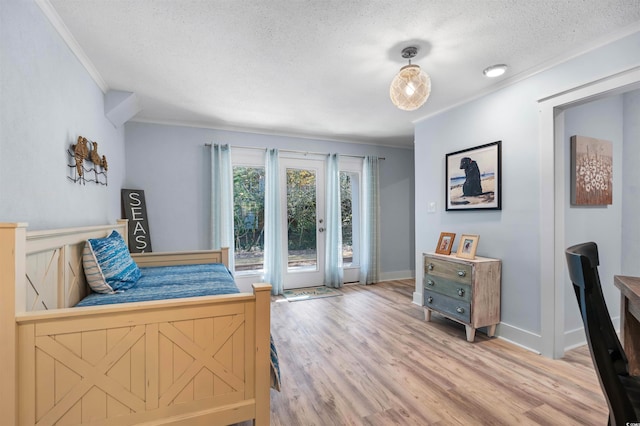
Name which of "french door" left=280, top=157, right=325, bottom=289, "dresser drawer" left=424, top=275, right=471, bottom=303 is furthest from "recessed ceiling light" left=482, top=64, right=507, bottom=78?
"french door" left=280, top=157, right=325, bottom=289

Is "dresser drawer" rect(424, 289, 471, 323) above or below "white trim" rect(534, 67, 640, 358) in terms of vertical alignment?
below

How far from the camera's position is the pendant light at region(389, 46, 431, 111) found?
6.52ft

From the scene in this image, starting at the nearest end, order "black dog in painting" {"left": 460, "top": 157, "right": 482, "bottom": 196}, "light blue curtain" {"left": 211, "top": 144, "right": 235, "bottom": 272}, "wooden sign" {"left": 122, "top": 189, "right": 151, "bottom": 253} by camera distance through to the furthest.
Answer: "black dog in painting" {"left": 460, "top": 157, "right": 482, "bottom": 196}
"wooden sign" {"left": 122, "top": 189, "right": 151, "bottom": 253}
"light blue curtain" {"left": 211, "top": 144, "right": 235, "bottom": 272}

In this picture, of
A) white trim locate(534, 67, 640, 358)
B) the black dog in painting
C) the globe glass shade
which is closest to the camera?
the globe glass shade

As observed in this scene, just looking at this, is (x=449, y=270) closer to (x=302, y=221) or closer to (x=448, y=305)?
(x=448, y=305)

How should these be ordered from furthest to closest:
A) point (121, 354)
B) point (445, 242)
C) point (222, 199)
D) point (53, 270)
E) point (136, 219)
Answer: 1. point (222, 199)
2. point (136, 219)
3. point (445, 242)
4. point (53, 270)
5. point (121, 354)

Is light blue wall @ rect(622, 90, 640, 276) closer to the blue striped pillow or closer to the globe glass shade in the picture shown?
the globe glass shade

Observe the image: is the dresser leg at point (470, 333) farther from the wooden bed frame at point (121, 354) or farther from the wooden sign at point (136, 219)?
the wooden sign at point (136, 219)

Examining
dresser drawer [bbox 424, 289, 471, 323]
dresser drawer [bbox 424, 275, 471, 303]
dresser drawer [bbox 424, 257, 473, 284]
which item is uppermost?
dresser drawer [bbox 424, 257, 473, 284]

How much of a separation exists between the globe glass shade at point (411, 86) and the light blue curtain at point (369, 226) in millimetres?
2807

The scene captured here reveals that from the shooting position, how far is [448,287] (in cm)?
278

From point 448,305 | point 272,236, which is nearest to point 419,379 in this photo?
point 448,305

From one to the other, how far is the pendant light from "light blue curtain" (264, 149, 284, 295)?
8.23 ft

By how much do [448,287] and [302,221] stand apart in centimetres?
242
